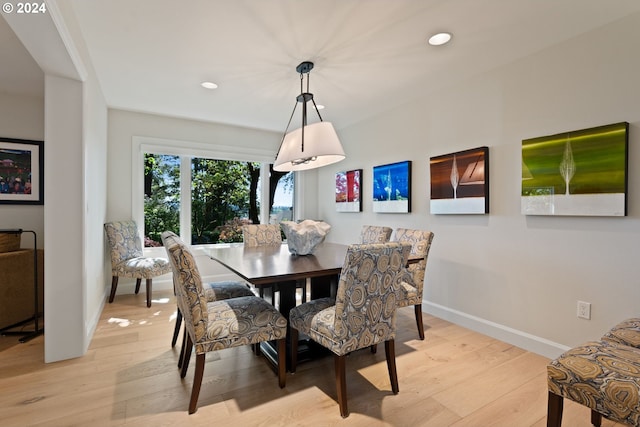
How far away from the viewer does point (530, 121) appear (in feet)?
8.16

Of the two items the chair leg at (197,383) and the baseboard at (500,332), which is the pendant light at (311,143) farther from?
the baseboard at (500,332)

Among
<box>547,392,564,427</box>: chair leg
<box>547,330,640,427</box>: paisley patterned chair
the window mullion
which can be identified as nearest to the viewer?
<box>547,330,640,427</box>: paisley patterned chair

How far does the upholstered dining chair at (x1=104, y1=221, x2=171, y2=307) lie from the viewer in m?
3.44

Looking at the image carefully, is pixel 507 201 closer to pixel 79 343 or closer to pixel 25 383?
pixel 79 343

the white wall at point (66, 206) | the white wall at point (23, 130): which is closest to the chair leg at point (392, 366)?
the white wall at point (66, 206)

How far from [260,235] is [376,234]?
133 centimetres

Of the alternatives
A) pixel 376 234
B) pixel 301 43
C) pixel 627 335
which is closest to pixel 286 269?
pixel 376 234

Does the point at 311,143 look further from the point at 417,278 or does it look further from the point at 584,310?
the point at 584,310

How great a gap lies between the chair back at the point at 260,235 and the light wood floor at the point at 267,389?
1.27 meters

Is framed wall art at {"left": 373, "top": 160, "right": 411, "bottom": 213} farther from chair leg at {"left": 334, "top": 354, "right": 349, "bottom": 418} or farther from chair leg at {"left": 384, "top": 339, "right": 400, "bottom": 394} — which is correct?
chair leg at {"left": 334, "top": 354, "right": 349, "bottom": 418}

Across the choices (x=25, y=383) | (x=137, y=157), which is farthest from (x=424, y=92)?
(x=25, y=383)

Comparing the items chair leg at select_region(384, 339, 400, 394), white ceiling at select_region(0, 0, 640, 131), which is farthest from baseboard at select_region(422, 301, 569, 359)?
white ceiling at select_region(0, 0, 640, 131)

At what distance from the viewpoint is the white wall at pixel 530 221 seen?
2.05 metres

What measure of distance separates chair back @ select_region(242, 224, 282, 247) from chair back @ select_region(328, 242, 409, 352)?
195 cm
